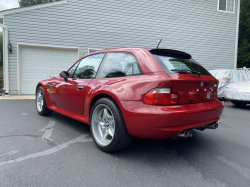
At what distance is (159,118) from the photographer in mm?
2123

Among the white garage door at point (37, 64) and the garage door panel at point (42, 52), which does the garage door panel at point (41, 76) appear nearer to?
the white garage door at point (37, 64)

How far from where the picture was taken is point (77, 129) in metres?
3.67

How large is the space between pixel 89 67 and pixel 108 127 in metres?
1.18

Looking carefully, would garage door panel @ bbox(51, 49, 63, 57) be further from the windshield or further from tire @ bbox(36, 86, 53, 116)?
the windshield

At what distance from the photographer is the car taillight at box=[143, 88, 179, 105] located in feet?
7.20

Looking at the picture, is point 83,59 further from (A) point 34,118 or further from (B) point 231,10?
(B) point 231,10

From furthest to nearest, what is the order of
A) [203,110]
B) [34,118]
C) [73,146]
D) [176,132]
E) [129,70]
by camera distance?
1. [34,118]
2. [73,146]
3. [129,70]
4. [203,110]
5. [176,132]

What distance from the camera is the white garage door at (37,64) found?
8969mm

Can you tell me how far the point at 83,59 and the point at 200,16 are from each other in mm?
10592

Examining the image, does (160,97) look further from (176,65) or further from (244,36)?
(244,36)

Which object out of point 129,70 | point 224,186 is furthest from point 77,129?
point 224,186

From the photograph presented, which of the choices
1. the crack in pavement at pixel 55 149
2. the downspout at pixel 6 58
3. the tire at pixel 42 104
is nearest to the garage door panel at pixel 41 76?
the downspout at pixel 6 58

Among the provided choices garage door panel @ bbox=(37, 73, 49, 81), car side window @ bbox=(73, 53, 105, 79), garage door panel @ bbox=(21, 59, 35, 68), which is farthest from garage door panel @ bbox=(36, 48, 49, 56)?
car side window @ bbox=(73, 53, 105, 79)

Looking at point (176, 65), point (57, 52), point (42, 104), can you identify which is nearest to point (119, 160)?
point (176, 65)
